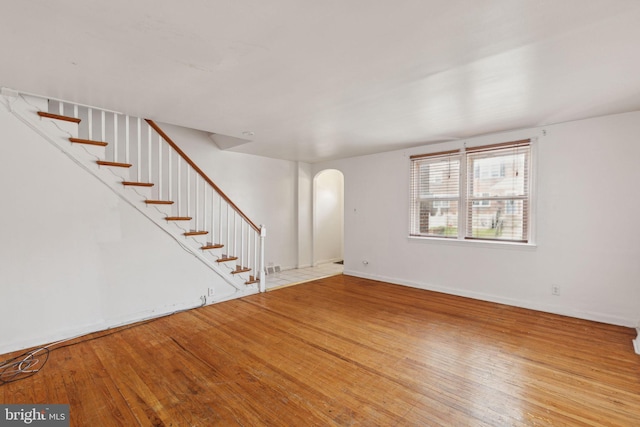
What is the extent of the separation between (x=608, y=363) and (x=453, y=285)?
6.97ft

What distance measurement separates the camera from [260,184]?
592cm

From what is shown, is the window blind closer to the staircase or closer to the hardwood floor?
the hardwood floor

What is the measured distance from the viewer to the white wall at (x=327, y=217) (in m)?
6.91

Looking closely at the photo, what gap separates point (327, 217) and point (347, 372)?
5060 millimetres

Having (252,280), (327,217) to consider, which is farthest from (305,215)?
(252,280)

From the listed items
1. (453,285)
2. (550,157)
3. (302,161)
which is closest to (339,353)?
(453,285)

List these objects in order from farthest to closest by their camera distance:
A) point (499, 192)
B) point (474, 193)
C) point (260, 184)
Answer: point (260, 184)
point (474, 193)
point (499, 192)

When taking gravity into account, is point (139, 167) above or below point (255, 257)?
A: above

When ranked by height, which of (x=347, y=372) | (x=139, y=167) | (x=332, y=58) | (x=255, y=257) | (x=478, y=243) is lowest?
(x=347, y=372)

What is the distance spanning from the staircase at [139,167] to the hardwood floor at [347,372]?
0.96m

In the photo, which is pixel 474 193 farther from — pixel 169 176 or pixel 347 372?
pixel 169 176

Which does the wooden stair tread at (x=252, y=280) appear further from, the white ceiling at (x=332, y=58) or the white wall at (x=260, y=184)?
the white ceiling at (x=332, y=58)

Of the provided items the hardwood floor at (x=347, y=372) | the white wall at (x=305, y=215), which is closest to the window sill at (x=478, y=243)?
the hardwood floor at (x=347, y=372)

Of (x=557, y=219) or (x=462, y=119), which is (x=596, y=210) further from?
(x=462, y=119)
